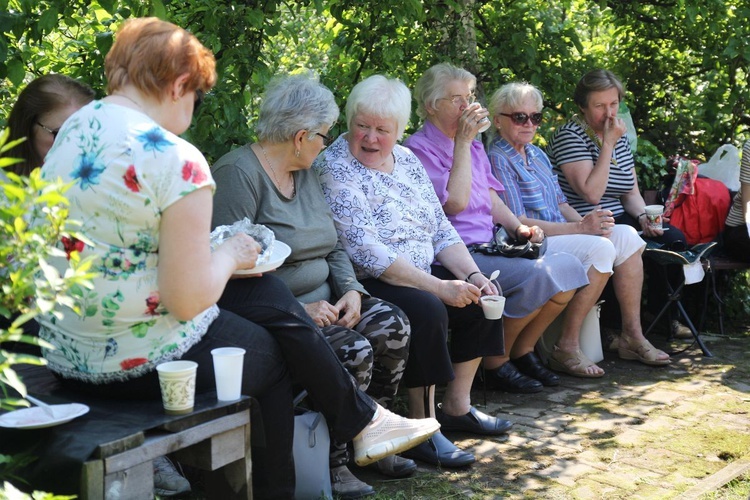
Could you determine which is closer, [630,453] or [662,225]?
[630,453]

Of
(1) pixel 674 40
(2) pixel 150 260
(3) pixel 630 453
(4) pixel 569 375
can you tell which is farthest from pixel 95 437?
(1) pixel 674 40

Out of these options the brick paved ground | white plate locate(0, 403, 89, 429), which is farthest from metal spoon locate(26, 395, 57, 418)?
the brick paved ground

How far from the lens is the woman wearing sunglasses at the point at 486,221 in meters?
4.79

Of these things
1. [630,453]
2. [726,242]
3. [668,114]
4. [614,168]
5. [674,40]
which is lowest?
[630,453]

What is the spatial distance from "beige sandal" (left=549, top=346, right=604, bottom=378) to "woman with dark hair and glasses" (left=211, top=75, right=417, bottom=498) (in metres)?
1.77

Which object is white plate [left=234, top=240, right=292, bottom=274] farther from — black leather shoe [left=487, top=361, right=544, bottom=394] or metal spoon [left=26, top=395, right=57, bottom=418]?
black leather shoe [left=487, top=361, right=544, bottom=394]

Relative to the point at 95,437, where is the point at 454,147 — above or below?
above

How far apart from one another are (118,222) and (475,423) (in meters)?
2.28

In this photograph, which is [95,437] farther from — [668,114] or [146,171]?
[668,114]

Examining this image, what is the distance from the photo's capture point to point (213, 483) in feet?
9.46

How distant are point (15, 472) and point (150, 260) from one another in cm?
66

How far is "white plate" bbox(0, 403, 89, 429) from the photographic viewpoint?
7.77ft

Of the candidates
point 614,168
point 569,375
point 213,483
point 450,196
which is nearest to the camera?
point 213,483

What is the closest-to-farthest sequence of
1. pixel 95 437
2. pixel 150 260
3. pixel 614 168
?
pixel 95 437 < pixel 150 260 < pixel 614 168
